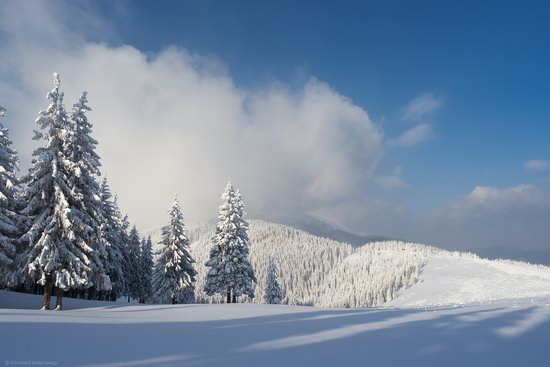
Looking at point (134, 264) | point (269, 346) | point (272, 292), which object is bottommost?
point (272, 292)

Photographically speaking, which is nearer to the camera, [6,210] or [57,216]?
[57,216]

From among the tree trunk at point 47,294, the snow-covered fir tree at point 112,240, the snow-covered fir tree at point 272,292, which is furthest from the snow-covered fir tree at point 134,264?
the tree trunk at point 47,294

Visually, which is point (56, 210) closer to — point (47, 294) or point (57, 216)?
point (57, 216)

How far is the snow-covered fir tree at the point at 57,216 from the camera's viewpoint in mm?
23203

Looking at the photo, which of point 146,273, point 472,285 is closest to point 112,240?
point 146,273

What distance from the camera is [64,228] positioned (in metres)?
24.0

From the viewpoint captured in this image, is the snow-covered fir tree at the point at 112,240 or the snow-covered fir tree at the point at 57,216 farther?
the snow-covered fir tree at the point at 112,240

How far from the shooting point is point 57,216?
2398 cm

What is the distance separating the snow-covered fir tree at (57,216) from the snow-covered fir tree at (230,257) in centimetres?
1852

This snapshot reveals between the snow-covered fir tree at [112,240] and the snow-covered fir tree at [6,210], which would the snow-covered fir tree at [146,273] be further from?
the snow-covered fir tree at [6,210]

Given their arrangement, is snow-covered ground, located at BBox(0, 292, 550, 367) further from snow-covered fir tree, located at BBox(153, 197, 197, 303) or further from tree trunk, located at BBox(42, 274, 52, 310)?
snow-covered fir tree, located at BBox(153, 197, 197, 303)

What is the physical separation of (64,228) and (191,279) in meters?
24.9

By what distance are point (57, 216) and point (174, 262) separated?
897 inches

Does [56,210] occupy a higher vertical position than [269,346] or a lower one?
higher
